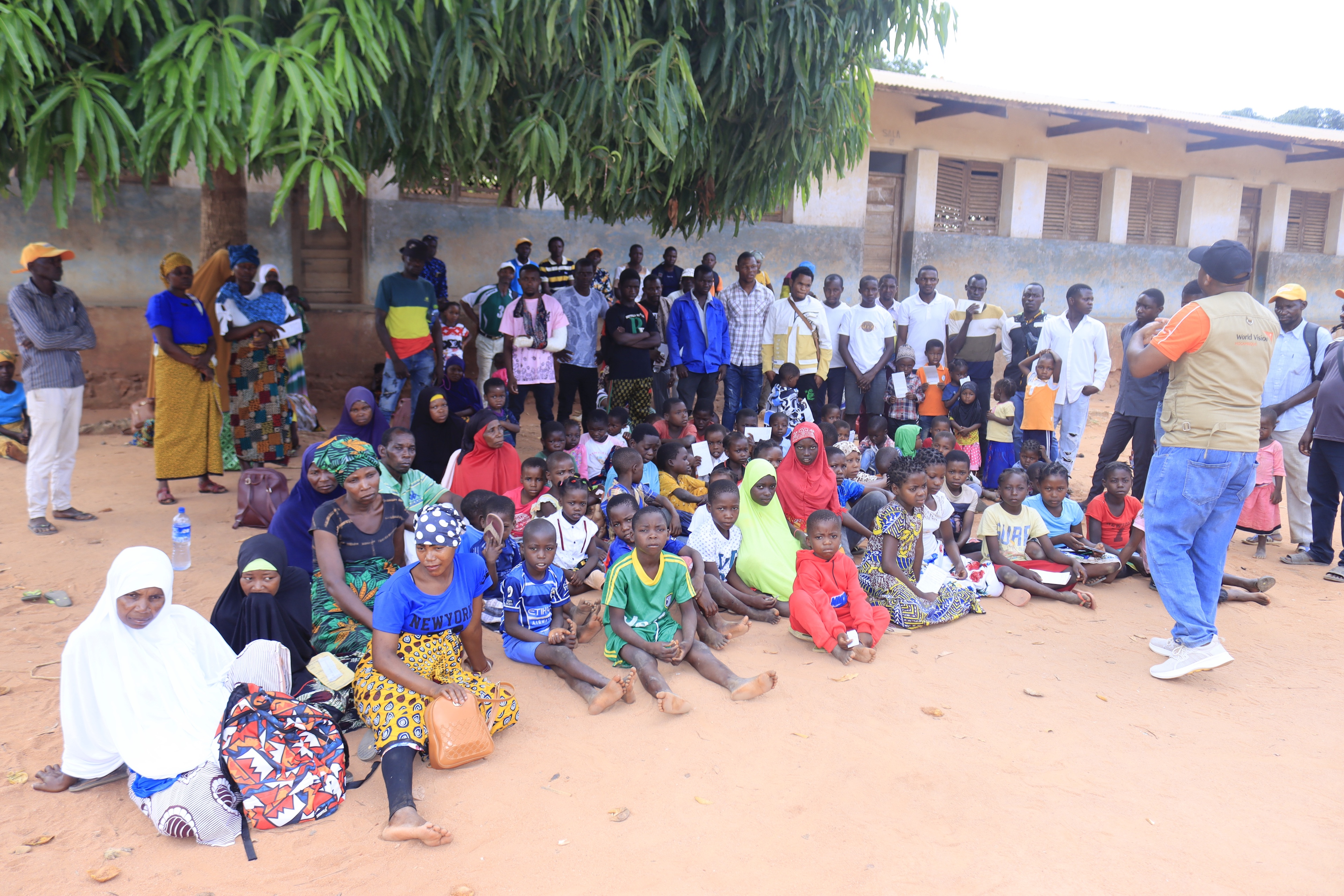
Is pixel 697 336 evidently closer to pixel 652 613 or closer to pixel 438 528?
pixel 652 613

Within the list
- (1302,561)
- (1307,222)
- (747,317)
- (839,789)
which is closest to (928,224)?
(747,317)

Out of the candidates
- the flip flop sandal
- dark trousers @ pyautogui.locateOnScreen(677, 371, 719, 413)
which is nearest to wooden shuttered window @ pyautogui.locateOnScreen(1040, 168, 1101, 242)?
dark trousers @ pyautogui.locateOnScreen(677, 371, 719, 413)

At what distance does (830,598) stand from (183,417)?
464 centimetres

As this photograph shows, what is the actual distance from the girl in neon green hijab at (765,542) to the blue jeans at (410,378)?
10.6 feet

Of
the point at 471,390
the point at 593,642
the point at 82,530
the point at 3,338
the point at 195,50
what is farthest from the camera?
the point at 3,338

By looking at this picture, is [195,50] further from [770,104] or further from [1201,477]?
[1201,477]

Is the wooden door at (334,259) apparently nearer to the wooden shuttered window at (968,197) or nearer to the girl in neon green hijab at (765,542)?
the girl in neon green hijab at (765,542)

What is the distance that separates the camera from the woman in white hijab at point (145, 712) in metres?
2.99

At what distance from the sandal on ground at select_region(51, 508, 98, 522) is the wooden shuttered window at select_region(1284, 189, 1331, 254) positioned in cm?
1772

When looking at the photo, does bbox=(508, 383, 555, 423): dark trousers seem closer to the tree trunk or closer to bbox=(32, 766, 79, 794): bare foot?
the tree trunk

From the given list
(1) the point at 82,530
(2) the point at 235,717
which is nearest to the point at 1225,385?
(2) the point at 235,717

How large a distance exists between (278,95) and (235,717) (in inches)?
110

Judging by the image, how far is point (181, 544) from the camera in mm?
5105

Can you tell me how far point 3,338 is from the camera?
27.9ft
